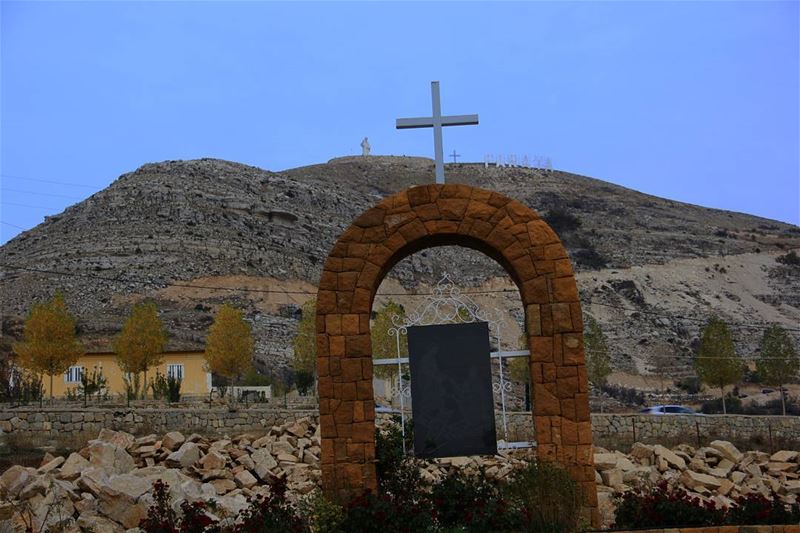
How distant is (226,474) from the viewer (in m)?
16.2

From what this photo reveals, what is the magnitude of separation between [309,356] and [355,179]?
7334 centimetres

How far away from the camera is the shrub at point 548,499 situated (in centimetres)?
1097

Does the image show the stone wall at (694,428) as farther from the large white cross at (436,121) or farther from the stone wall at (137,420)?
the large white cross at (436,121)

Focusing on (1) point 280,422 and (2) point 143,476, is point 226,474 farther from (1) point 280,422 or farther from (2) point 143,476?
(1) point 280,422

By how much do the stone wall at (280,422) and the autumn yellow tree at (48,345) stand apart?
6765 millimetres

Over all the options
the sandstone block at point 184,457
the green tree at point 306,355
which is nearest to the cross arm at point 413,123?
the sandstone block at point 184,457

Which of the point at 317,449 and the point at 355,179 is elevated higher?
the point at 355,179

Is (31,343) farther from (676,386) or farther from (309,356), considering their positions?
(676,386)

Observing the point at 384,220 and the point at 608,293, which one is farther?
the point at 608,293

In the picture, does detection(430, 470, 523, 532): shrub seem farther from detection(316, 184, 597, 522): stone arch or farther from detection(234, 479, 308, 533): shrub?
detection(234, 479, 308, 533): shrub

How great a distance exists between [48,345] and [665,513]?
29368 mm

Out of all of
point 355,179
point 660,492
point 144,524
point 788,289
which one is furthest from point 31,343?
point 355,179

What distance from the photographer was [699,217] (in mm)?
102875

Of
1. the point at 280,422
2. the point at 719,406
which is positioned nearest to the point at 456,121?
the point at 280,422
